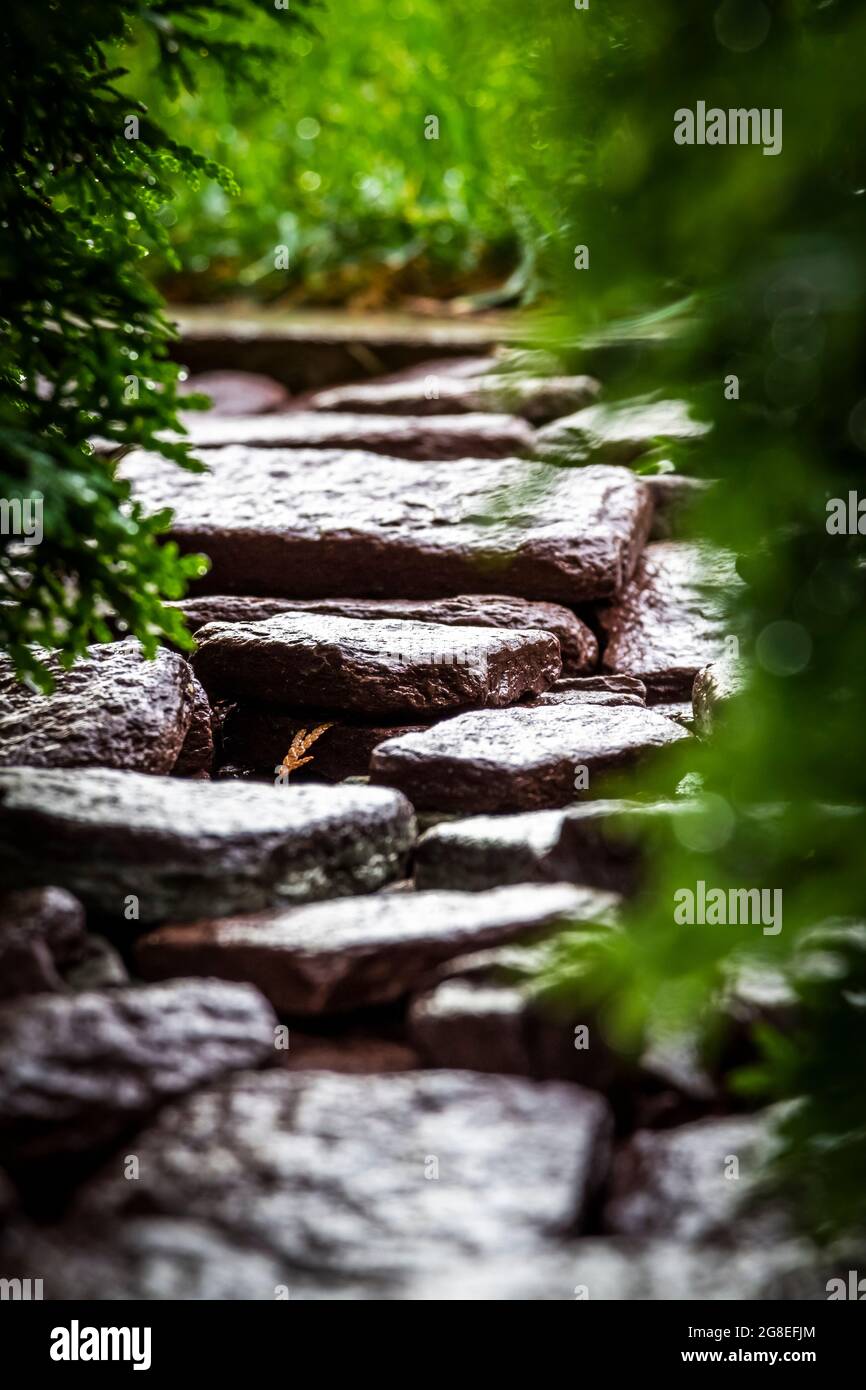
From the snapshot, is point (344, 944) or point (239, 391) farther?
point (239, 391)

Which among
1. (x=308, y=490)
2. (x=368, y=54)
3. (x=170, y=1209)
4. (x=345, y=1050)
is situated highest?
(x=368, y=54)

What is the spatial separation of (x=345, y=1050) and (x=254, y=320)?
5.98m

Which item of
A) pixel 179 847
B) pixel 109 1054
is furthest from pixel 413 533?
pixel 109 1054

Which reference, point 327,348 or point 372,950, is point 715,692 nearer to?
point 372,950

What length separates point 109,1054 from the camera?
2090 mm

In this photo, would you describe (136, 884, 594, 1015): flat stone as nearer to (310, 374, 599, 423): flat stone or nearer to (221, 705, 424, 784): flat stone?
(221, 705, 424, 784): flat stone

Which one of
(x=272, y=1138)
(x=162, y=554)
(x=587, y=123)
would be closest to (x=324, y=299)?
(x=162, y=554)

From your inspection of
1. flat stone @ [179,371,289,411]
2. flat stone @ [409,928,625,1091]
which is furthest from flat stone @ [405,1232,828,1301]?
flat stone @ [179,371,289,411]

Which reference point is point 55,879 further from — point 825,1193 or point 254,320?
point 254,320

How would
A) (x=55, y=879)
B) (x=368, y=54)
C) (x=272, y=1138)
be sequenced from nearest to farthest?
(x=272, y=1138) < (x=55, y=879) < (x=368, y=54)

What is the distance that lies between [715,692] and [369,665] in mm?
988

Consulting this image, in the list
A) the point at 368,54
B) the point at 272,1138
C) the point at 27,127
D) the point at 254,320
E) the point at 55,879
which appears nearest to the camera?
the point at 272,1138

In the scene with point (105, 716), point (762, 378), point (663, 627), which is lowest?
point (105, 716)

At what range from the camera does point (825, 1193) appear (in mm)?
1847
